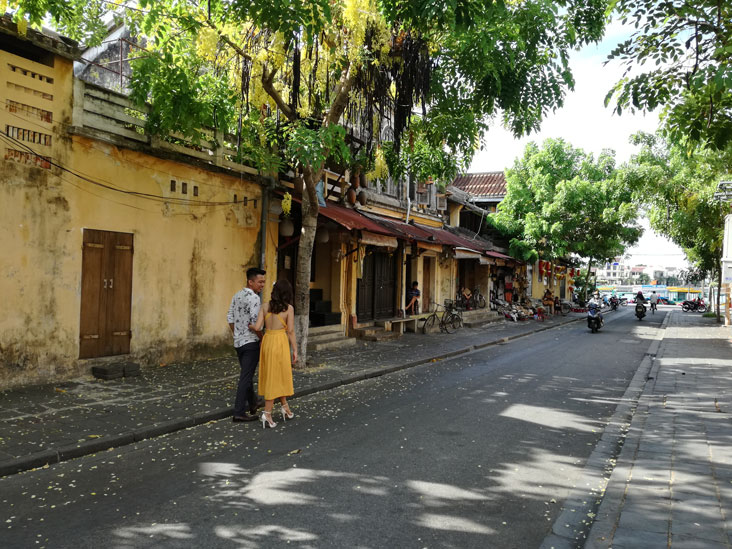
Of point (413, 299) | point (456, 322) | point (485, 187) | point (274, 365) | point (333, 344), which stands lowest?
point (333, 344)

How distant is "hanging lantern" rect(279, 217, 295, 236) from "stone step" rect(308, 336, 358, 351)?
2830 millimetres

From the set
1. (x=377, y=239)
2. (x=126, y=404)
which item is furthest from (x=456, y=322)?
(x=126, y=404)

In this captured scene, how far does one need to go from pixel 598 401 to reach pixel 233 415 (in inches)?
227

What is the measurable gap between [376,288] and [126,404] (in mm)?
12124

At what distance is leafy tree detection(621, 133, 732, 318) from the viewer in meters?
20.5

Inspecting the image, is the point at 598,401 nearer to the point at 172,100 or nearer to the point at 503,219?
the point at 172,100

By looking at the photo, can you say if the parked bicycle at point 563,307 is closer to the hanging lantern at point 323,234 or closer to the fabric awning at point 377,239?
the fabric awning at point 377,239

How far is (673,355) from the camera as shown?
571 inches

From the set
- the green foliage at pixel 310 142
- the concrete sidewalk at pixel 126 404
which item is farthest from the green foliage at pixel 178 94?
the concrete sidewalk at pixel 126 404

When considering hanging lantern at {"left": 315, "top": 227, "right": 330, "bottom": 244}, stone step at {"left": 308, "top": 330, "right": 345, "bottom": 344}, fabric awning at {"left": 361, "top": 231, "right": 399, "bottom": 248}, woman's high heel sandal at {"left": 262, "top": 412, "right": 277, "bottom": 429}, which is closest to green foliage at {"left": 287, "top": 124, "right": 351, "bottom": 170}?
woman's high heel sandal at {"left": 262, "top": 412, "right": 277, "bottom": 429}

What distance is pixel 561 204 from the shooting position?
28109 millimetres

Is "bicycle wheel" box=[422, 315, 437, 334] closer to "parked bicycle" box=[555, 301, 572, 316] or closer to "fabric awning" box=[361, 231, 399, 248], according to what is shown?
"fabric awning" box=[361, 231, 399, 248]

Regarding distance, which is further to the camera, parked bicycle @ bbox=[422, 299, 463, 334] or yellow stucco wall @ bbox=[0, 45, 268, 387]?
parked bicycle @ bbox=[422, 299, 463, 334]

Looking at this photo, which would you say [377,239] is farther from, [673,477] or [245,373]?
[673,477]
